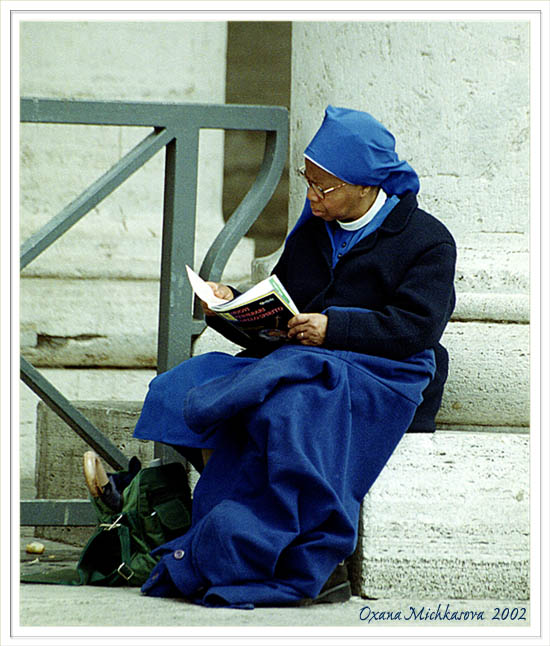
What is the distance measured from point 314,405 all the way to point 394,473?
1.03 ft

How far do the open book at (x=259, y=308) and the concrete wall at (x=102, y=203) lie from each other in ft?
6.96

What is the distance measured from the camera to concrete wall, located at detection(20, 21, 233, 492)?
544cm

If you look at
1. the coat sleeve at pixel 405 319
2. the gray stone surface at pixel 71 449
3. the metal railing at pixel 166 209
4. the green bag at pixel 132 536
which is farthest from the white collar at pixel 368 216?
the gray stone surface at pixel 71 449

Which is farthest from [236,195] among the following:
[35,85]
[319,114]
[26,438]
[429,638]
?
[429,638]

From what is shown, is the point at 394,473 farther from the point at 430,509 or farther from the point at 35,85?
the point at 35,85

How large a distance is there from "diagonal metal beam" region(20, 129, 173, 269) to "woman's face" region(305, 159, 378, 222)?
660mm

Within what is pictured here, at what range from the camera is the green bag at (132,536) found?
337cm

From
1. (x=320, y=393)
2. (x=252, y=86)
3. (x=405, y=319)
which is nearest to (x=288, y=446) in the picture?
(x=320, y=393)

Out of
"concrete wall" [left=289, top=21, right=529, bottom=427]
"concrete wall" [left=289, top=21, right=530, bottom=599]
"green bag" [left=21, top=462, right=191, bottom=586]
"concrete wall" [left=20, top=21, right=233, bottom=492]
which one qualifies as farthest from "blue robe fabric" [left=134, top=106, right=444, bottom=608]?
"concrete wall" [left=20, top=21, right=233, bottom=492]

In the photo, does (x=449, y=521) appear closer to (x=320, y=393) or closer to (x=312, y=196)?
(x=320, y=393)

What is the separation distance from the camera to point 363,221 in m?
3.46

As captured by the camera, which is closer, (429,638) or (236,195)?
(429,638)

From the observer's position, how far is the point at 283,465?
3029mm

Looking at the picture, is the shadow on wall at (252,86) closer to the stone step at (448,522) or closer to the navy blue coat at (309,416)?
the navy blue coat at (309,416)
